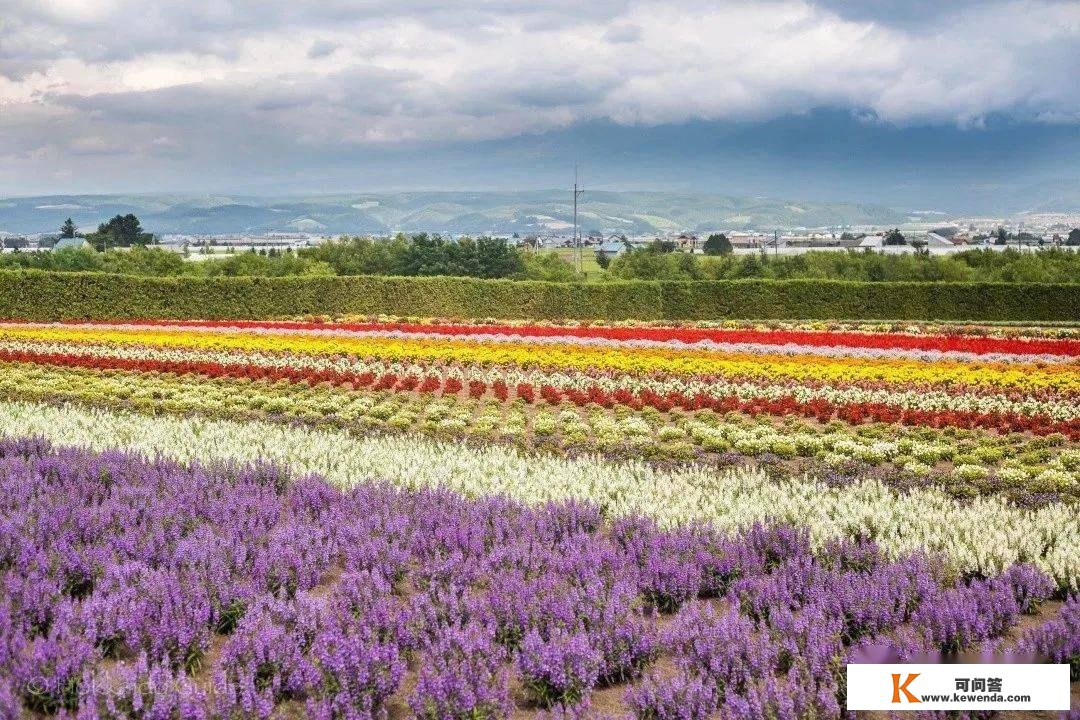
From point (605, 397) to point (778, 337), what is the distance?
1220cm

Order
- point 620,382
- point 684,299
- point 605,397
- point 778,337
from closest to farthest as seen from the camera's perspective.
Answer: point 605,397 → point 620,382 → point 778,337 → point 684,299

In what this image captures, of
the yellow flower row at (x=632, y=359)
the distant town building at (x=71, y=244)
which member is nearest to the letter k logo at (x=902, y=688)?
the yellow flower row at (x=632, y=359)

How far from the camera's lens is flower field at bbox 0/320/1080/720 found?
206 inches

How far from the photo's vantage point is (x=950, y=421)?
15906 millimetres

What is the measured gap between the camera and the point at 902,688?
5121 mm

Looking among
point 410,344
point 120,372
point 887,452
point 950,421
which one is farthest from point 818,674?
point 410,344

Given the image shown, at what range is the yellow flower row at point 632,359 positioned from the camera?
20734 mm

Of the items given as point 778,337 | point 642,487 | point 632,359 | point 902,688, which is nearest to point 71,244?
point 778,337

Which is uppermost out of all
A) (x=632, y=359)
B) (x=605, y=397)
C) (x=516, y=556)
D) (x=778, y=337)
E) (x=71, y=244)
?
(x=71, y=244)

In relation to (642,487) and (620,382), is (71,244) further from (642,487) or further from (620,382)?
(642,487)

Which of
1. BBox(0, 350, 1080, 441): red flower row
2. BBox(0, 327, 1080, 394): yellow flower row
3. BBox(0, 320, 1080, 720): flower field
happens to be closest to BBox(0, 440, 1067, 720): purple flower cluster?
BBox(0, 320, 1080, 720): flower field

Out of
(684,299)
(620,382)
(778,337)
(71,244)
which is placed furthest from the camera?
(71,244)

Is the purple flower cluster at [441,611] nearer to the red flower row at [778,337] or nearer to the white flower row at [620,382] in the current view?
the white flower row at [620,382]

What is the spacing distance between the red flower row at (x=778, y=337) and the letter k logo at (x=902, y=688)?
22189 mm
